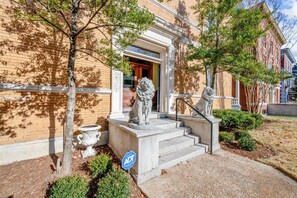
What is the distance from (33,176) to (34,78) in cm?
237

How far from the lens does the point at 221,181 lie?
355 cm

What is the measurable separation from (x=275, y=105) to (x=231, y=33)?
607 inches

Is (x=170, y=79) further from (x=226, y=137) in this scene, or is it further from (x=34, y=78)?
(x=34, y=78)

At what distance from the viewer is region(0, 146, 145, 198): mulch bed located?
297 centimetres

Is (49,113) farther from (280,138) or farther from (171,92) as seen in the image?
(280,138)

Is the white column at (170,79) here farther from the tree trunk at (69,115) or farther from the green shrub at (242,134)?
the tree trunk at (69,115)

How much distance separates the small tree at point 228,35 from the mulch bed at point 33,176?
220 inches

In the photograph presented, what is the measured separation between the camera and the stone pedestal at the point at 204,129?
534 centimetres

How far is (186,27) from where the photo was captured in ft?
28.1

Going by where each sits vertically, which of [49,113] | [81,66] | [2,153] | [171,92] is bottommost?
[2,153]

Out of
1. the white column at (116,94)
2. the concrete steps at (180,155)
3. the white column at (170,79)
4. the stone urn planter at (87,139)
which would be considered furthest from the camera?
the white column at (170,79)

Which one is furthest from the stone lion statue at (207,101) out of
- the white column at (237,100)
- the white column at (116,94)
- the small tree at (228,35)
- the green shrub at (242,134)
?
the white column at (237,100)

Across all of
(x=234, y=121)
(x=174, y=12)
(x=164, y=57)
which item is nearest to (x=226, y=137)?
(x=234, y=121)

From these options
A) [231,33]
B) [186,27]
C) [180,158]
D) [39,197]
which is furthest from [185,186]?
[186,27]
